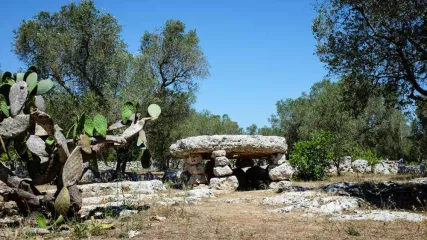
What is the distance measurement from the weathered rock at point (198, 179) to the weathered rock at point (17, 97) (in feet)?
29.0

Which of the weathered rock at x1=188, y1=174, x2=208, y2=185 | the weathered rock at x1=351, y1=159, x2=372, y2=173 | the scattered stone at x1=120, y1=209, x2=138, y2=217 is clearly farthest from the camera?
the weathered rock at x1=351, y1=159, x2=372, y2=173

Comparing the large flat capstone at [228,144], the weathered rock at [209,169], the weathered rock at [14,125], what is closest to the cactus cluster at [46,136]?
the weathered rock at [14,125]

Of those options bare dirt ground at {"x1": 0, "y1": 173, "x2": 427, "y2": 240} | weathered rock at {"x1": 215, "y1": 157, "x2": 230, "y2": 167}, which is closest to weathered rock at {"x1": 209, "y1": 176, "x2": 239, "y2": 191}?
weathered rock at {"x1": 215, "y1": 157, "x2": 230, "y2": 167}

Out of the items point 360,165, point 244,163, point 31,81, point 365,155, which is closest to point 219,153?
point 244,163

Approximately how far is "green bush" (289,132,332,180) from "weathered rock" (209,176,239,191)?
4.33 m

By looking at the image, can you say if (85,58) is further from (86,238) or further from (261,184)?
(86,238)

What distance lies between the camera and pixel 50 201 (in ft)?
21.6

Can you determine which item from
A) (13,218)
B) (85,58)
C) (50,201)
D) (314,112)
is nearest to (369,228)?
(50,201)

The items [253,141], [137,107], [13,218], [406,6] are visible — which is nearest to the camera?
[13,218]

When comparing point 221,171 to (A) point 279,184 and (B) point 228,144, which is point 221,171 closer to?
(B) point 228,144

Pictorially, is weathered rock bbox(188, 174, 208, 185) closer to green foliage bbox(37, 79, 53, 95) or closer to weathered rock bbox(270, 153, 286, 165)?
weathered rock bbox(270, 153, 286, 165)

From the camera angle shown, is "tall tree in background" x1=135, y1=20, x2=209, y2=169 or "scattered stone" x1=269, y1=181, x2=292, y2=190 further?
"tall tree in background" x1=135, y1=20, x2=209, y2=169

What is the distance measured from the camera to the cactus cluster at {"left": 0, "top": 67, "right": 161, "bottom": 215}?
250 inches

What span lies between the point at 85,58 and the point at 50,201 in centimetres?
1213
